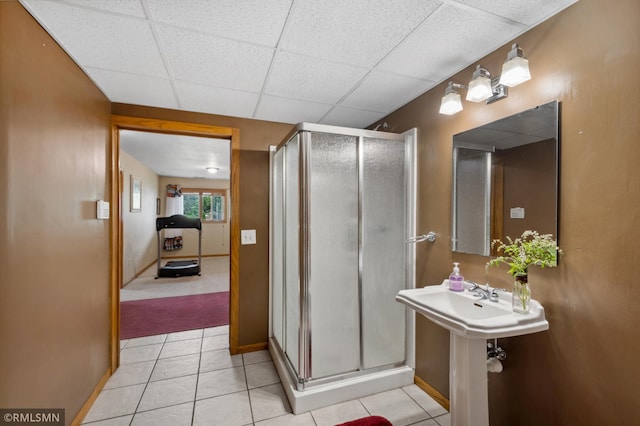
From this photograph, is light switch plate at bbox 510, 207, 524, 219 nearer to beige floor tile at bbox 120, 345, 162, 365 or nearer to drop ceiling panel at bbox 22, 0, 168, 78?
drop ceiling panel at bbox 22, 0, 168, 78

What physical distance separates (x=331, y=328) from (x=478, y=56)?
2.17 meters

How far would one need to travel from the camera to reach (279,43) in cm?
158

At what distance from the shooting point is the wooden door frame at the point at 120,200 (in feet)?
7.84

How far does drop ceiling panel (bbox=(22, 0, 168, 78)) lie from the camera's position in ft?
4.43

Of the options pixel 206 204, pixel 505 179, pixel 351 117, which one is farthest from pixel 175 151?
pixel 505 179

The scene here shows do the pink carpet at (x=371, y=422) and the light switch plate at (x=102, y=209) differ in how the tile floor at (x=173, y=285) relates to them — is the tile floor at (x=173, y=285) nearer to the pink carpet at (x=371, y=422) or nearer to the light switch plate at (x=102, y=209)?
the light switch plate at (x=102, y=209)

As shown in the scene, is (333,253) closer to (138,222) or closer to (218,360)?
(218,360)

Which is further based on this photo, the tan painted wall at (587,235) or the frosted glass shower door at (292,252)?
the frosted glass shower door at (292,252)

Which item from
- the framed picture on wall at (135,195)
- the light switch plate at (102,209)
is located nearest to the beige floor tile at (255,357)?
the light switch plate at (102,209)

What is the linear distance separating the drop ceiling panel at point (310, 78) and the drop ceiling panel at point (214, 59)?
3.8 inches

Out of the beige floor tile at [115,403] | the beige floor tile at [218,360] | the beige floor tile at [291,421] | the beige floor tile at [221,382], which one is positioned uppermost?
the beige floor tile at [115,403]

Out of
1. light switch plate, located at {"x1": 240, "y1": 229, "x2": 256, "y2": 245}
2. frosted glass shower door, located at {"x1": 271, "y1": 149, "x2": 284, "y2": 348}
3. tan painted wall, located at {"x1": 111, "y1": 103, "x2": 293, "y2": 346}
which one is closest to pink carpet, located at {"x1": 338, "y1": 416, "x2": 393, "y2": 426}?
frosted glass shower door, located at {"x1": 271, "y1": 149, "x2": 284, "y2": 348}

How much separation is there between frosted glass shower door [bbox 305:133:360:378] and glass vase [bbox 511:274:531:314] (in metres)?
1.07

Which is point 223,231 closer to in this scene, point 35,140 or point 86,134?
point 86,134
